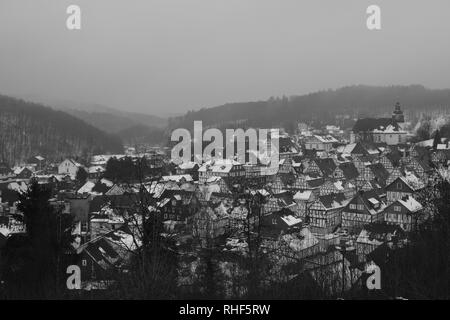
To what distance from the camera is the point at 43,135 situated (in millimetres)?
75188

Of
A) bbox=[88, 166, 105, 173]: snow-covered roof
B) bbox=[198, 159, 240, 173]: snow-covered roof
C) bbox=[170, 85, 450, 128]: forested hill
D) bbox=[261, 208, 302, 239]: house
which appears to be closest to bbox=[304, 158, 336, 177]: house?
bbox=[198, 159, 240, 173]: snow-covered roof

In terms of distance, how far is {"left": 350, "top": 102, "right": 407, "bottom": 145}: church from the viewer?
2072 inches

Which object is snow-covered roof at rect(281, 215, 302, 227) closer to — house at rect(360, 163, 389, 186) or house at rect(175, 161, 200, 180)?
house at rect(360, 163, 389, 186)

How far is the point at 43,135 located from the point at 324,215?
62.8 m

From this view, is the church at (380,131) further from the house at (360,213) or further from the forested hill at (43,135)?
the forested hill at (43,135)

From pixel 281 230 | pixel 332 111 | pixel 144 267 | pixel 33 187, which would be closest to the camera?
pixel 144 267

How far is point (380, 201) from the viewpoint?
22.2 metres

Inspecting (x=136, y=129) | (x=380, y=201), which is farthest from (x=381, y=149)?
(x=136, y=129)

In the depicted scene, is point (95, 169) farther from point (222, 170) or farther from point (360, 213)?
point (360, 213)

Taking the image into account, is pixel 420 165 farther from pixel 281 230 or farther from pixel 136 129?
pixel 136 129

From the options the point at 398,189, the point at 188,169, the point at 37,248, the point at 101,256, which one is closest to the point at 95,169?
the point at 188,169

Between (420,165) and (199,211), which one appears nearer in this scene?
(199,211)
